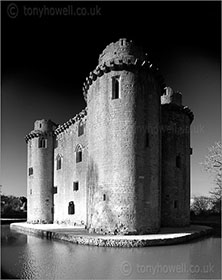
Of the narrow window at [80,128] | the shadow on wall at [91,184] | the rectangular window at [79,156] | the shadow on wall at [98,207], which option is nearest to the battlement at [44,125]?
the narrow window at [80,128]

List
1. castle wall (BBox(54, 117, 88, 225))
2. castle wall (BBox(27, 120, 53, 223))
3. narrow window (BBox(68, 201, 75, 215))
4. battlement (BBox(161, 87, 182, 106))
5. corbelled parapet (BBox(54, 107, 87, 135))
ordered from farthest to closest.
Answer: castle wall (BBox(27, 120, 53, 223))
narrow window (BBox(68, 201, 75, 215))
battlement (BBox(161, 87, 182, 106))
corbelled parapet (BBox(54, 107, 87, 135))
castle wall (BBox(54, 117, 88, 225))

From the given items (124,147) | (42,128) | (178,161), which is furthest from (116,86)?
(42,128)

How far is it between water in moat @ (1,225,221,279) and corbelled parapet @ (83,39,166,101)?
948 cm

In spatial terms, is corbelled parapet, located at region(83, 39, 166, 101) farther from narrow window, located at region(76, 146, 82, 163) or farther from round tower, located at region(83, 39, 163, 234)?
narrow window, located at region(76, 146, 82, 163)

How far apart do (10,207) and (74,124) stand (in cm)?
2258

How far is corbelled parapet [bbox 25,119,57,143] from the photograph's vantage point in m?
27.8

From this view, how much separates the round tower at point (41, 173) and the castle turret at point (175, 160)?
11.2m

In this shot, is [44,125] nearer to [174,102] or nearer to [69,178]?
[69,178]

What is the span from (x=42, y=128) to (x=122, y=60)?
45.9 feet

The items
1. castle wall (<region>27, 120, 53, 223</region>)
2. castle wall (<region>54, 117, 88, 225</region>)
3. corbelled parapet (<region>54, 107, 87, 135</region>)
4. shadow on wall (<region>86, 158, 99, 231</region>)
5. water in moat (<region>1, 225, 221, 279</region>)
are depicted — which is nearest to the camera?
water in moat (<region>1, 225, 221, 279</region>)

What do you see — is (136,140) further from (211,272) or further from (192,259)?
(211,272)

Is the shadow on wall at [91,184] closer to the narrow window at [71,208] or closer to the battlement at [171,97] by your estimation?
the narrow window at [71,208]

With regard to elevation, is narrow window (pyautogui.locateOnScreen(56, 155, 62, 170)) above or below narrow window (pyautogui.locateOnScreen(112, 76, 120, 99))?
below

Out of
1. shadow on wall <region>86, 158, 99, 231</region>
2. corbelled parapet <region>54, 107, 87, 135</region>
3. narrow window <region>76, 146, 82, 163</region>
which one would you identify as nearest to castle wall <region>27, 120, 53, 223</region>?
corbelled parapet <region>54, 107, 87, 135</region>
